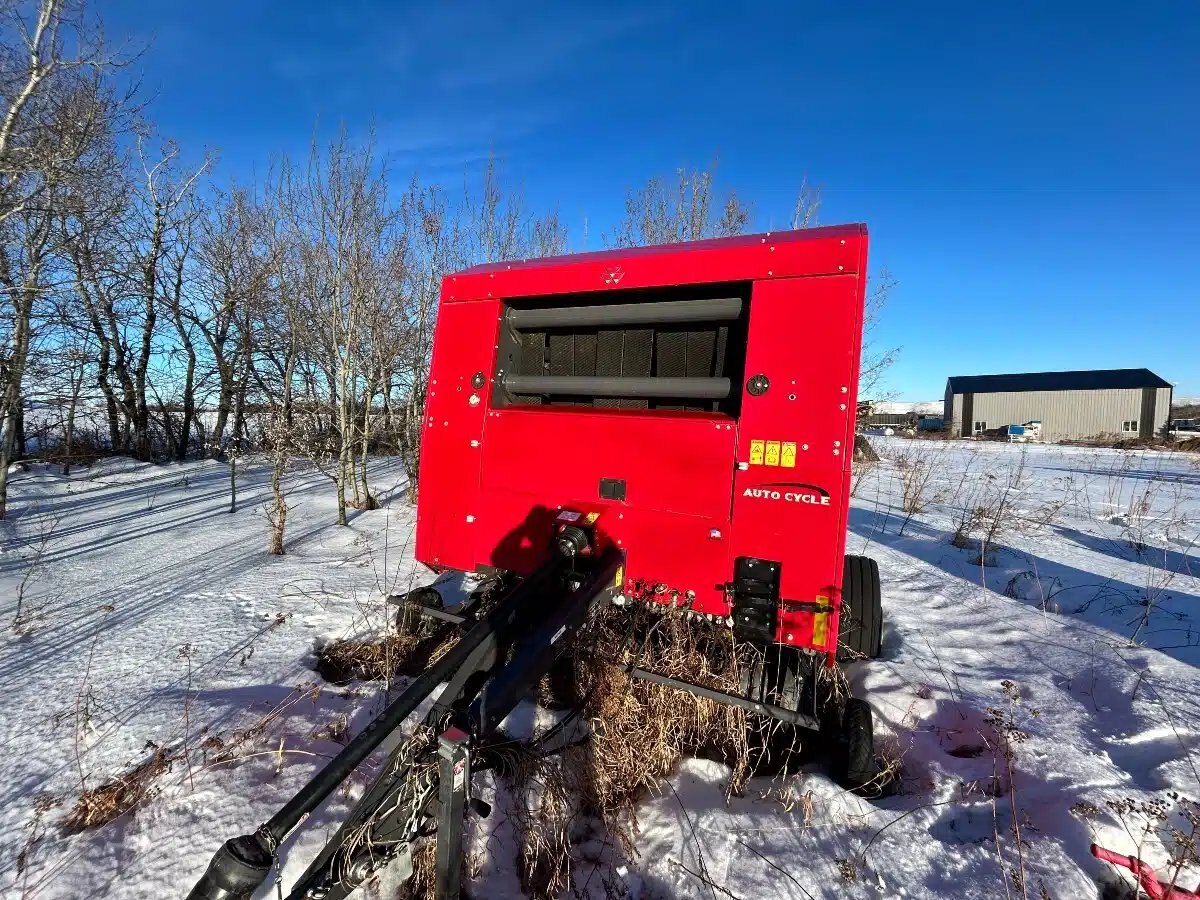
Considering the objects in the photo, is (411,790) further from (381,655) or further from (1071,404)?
(1071,404)

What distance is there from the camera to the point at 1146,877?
1.83 meters

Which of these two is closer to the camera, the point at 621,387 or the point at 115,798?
the point at 115,798

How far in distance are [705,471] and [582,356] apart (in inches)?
45.5

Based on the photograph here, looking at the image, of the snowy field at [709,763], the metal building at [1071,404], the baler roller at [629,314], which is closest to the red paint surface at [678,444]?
the baler roller at [629,314]

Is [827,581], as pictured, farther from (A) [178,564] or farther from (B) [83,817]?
(A) [178,564]

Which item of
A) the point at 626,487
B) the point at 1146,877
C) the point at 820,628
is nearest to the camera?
the point at 1146,877

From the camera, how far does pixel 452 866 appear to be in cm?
163

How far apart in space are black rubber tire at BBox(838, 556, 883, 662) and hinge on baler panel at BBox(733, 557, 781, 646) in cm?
115

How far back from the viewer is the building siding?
39.7 m


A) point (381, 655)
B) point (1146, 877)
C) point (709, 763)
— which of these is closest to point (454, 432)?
point (381, 655)

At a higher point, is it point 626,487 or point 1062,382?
point 1062,382

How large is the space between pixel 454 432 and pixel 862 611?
2895 mm

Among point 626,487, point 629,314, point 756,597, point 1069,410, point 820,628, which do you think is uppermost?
point 1069,410

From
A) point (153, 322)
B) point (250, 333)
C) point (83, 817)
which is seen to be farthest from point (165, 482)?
point (83, 817)
